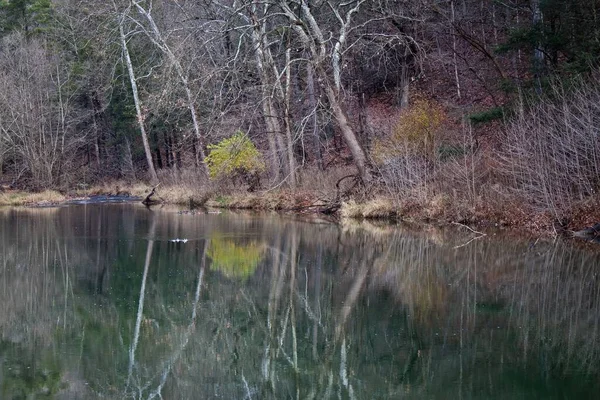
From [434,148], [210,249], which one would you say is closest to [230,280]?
[210,249]

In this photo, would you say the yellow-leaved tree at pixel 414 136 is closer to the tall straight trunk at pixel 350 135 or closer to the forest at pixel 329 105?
the forest at pixel 329 105

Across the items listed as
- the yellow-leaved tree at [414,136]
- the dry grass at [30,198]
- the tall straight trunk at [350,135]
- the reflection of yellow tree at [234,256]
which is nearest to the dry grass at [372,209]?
the tall straight trunk at [350,135]

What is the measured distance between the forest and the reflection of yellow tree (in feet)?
18.6

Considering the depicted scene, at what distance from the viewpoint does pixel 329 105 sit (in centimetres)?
2809

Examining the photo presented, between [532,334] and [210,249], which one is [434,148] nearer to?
[210,249]

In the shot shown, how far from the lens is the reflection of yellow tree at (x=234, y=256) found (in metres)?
12.2

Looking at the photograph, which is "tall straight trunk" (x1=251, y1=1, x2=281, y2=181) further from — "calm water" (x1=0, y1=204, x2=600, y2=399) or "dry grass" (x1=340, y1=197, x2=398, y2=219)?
"calm water" (x1=0, y1=204, x2=600, y2=399)

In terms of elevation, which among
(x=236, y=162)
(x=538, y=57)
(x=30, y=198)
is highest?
(x=538, y=57)

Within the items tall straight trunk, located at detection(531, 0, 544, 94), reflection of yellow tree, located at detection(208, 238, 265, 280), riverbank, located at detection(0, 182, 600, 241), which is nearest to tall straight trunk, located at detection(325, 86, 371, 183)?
riverbank, located at detection(0, 182, 600, 241)

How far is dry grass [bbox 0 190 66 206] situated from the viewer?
35.0 m

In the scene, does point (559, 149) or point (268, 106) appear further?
point (268, 106)

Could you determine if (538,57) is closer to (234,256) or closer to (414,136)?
(414,136)

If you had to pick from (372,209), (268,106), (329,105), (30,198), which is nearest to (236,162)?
(268,106)

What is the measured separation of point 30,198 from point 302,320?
3056 cm
